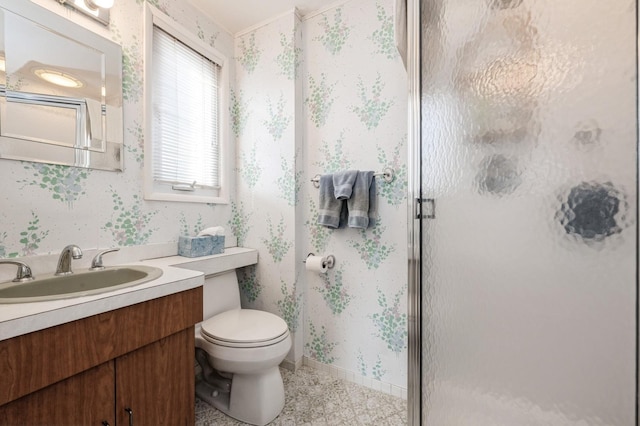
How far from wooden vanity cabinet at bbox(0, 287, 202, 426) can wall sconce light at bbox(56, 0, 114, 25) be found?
132cm

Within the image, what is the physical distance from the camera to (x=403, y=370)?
146 cm

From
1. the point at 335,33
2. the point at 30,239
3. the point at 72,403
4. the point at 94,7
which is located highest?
the point at 335,33

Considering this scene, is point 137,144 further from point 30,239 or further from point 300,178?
point 300,178

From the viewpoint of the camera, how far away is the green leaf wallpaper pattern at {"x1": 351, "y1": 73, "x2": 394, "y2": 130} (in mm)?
1520

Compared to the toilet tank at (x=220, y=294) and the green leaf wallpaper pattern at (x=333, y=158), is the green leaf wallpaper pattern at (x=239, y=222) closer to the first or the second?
the toilet tank at (x=220, y=294)

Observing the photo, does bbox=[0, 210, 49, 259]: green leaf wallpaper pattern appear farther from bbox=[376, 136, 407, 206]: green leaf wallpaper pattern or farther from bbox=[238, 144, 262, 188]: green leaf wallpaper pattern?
bbox=[376, 136, 407, 206]: green leaf wallpaper pattern

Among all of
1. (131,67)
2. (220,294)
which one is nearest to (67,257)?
(220,294)

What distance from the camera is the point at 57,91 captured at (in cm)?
109

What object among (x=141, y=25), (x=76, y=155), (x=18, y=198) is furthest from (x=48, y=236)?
(x=141, y=25)

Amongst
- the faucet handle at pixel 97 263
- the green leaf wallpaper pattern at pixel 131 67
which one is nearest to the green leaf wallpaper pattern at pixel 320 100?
the green leaf wallpaper pattern at pixel 131 67

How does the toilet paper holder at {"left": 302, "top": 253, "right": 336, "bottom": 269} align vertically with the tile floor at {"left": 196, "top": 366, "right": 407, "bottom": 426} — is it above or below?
above

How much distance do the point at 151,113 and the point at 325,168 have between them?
103 centimetres

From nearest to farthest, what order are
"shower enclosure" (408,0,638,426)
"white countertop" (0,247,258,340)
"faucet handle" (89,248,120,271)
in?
"shower enclosure" (408,0,638,426)
"white countertop" (0,247,258,340)
"faucet handle" (89,248,120,271)

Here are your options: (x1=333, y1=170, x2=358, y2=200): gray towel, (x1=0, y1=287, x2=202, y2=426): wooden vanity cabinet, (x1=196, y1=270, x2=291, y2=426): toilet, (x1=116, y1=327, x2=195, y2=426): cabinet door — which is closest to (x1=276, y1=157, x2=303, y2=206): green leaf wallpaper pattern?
(x1=333, y1=170, x2=358, y2=200): gray towel
